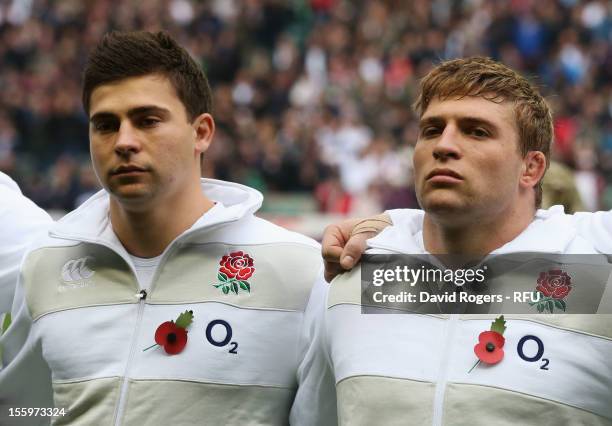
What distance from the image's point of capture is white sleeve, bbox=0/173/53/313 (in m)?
4.36

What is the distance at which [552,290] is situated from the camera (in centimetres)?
348

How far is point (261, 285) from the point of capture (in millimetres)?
3990

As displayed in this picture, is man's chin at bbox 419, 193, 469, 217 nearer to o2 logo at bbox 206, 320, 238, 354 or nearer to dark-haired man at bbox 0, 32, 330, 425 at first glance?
dark-haired man at bbox 0, 32, 330, 425

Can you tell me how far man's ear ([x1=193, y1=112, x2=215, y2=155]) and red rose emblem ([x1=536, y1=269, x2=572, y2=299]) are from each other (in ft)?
4.16

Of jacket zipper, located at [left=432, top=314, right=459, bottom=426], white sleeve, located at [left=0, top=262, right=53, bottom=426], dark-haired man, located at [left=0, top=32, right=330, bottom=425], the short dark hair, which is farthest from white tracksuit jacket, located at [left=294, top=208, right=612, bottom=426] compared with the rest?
white sleeve, located at [left=0, top=262, right=53, bottom=426]

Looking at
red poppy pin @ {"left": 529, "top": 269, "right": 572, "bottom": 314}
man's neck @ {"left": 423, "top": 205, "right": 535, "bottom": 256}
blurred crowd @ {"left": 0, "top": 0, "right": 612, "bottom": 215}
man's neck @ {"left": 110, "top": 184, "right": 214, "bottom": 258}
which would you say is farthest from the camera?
blurred crowd @ {"left": 0, "top": 0, "right": 612, "bottom": 215}

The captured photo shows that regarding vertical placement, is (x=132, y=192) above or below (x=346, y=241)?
above

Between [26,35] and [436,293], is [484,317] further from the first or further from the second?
[26,35]

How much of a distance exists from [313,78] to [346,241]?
15.0 metres

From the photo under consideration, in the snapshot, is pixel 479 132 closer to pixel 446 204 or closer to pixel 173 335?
pixel 446 204

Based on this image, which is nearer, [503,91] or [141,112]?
[503,91]

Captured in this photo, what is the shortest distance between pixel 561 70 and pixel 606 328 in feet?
48.5

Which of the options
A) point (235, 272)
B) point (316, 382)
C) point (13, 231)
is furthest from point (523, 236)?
point (13, 231)

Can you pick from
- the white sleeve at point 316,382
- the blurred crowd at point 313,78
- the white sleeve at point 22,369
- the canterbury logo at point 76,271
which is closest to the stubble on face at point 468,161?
the white sleeve at point 316,382
